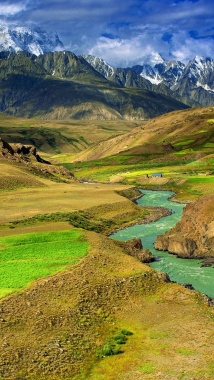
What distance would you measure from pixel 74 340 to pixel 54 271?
1278 centimetres

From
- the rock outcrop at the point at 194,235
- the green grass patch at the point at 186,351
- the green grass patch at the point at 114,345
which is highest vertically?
the rock outcrop at the point at 194,235

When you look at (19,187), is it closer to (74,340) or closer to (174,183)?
(174,183)

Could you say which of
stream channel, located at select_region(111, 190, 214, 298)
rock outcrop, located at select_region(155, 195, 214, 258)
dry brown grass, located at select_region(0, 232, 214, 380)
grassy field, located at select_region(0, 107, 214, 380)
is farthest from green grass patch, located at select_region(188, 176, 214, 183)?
dry brown grass, located at select_region(0, 232, 214, 380)

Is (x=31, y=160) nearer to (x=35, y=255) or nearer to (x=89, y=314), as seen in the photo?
(x=35, y=255)

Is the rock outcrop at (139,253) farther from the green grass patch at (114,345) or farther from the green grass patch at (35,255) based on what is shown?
the green grass patch at (114,345)

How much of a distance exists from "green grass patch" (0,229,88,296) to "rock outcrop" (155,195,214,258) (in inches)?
481

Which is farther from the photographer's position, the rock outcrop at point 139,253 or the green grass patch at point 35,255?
the rock outcrop at point 139,253

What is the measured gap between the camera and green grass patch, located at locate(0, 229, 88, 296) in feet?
154

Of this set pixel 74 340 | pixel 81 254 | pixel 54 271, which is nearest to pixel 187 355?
pixel 74 340

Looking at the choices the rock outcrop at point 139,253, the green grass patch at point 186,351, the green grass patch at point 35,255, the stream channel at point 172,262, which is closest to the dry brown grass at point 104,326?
the green grass patch at point 186,351

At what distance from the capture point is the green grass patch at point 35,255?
47.1m

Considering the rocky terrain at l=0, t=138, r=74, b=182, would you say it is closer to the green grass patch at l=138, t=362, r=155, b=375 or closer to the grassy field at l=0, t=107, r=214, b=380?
the grassy field at l=0, t=107, r=214, b=380

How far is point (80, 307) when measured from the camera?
42.3 metres

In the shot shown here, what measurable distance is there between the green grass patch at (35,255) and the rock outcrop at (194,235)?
481 inches
